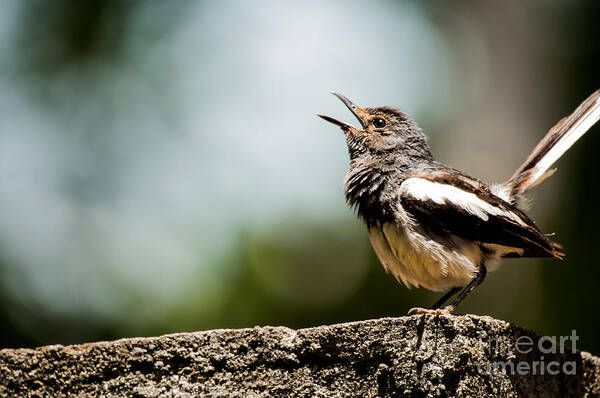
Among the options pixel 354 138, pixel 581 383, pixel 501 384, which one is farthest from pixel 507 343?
pixel 354 138

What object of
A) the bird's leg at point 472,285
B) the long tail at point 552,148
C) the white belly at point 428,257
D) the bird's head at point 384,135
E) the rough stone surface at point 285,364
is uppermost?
the bird's head at point 384,135

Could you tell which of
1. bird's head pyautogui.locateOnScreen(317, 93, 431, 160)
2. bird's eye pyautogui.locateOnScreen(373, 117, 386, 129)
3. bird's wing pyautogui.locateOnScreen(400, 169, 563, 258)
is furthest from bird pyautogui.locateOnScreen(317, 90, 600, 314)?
bird's eye pyautogui.locateOnScreen(373, 117, 386, 129)

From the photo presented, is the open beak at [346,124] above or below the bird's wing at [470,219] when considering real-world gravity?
above

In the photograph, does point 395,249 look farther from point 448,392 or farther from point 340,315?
point 340,315

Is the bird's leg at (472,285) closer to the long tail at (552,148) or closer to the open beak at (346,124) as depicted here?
the long tail at (552,148)

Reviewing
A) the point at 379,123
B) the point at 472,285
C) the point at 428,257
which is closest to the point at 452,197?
the point at 428,257

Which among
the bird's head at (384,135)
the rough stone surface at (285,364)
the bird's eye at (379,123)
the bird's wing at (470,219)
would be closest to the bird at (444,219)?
the bird's wing at (470,219)
